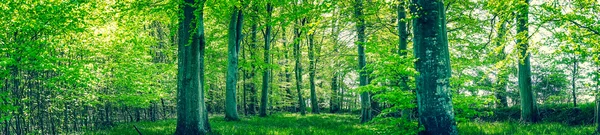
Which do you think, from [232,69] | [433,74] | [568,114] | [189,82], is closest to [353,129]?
[189,82]

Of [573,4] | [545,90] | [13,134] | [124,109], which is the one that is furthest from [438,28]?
[545,90]

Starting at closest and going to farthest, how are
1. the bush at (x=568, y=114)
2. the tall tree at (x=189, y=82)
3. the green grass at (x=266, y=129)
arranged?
the tall tree at (x=189, y=82) < the green grass at (x=266, y=129) < the bush at (x=568, y=114)

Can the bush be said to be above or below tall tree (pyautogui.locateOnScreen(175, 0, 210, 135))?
below

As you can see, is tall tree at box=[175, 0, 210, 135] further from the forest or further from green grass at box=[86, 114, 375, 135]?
green grass at box=[86, 114, 375, 135]

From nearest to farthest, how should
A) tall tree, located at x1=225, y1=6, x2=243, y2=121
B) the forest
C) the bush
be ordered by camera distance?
the forest < the bush < tall tree, located at x1=225, y1=6, x2=243, y2=121

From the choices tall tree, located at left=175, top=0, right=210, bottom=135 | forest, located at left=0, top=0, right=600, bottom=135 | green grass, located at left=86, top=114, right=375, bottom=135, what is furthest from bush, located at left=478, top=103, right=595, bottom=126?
tall tree, located at left=175, top=0, right=210, bottom=135

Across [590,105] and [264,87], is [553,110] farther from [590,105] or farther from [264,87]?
[264,87]

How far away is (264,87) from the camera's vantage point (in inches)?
829

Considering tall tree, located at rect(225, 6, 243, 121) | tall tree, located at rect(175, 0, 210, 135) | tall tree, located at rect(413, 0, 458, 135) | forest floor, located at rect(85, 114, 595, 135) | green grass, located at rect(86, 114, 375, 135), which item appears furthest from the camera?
tall tree, located at rect(225, 6, 243, 121)

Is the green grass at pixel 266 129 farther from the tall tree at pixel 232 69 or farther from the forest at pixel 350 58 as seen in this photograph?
the tall tree at pixel 232 69

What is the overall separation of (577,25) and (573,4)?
71 centimetres

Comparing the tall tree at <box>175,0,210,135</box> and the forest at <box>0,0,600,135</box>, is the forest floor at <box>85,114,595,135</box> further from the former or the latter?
the tall tree at <box>175,0,210,135</box>

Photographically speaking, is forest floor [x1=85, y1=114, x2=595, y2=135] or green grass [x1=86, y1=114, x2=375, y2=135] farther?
green grass [x1=86, y1=114, x2=375, y2=135]

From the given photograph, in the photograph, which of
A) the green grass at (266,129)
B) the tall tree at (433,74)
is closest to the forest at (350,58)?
the tall tree at (433,74)
